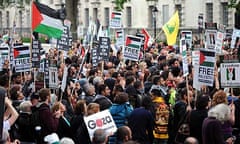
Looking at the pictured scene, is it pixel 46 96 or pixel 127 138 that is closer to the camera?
pixel 127 138

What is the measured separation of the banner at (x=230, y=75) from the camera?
A: 13305 millimetres

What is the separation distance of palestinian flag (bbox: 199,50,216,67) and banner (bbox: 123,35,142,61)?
21.8 ft

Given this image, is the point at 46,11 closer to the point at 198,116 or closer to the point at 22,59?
the point at 22,59

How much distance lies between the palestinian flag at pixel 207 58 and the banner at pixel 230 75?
0.81m

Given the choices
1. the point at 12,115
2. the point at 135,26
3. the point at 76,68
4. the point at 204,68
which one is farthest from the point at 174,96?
the point at 135,26

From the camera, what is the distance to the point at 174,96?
48.7ft

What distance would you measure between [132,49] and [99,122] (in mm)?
9726

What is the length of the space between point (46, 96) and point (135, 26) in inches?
1953

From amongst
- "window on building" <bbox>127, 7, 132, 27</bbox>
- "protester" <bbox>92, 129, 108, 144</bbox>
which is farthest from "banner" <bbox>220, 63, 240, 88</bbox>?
"window on building" <bbox>127, 7, 132, 27</bbox>

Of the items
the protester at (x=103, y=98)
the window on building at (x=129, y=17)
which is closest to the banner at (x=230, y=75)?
the protester at (x=103, y=98)

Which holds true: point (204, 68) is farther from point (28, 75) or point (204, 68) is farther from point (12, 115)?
point (28, 75)

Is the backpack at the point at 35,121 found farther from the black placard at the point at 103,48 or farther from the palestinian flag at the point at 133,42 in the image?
the palestinian flag at the point at 133,42

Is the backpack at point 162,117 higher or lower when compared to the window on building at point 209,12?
lower

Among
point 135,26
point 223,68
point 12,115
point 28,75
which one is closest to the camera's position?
point 12,115
